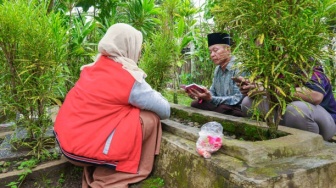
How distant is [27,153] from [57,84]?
0.71m

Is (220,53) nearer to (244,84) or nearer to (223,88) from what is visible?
(223,88)

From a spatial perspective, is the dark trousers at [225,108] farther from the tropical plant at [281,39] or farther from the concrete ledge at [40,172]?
the concrete ledge at [40,172]

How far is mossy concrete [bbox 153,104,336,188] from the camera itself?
1.69 m

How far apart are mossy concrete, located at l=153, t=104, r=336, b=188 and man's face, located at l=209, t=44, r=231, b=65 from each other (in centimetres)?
151

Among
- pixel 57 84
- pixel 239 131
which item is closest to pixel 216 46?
pixel 239 131

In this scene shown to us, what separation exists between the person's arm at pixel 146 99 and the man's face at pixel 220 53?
4.55 ft

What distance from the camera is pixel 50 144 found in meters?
2.81

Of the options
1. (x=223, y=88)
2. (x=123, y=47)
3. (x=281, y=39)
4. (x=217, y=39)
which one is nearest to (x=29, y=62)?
(x=123, y=47)

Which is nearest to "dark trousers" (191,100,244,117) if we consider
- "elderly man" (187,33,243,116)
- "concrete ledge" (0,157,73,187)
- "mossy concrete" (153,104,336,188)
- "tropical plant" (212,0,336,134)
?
"elderly man" (187,33,243,116)

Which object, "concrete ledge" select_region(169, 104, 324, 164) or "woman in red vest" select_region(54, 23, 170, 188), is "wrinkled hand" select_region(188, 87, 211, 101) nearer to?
"woman in red vest" select_region(54, 23, 170, 188)

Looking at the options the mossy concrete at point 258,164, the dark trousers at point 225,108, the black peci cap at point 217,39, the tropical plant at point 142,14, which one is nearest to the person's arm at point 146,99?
the mossy concrete at point 258,164

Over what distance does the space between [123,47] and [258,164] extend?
146 cm

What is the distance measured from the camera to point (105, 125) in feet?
7.64

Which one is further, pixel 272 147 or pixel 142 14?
pixel 142 14
